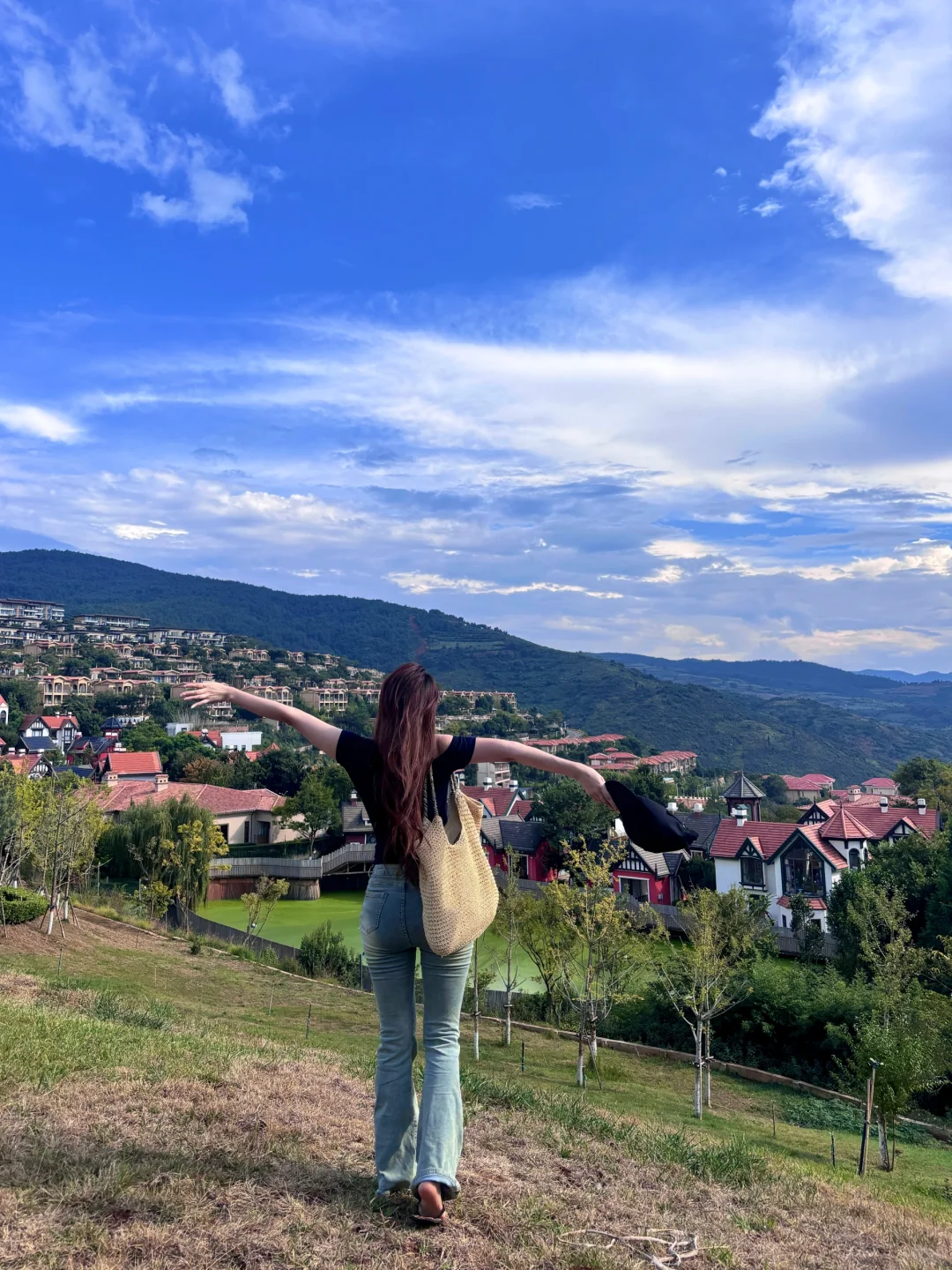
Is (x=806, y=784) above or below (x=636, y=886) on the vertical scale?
above

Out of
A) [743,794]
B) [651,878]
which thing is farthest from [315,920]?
[743,794]

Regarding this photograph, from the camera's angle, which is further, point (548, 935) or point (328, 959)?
point (328, 959)

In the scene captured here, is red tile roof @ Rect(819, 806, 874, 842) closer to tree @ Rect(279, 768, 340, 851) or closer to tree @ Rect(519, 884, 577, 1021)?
tree @ Rect(519, 884, 577, 1021)

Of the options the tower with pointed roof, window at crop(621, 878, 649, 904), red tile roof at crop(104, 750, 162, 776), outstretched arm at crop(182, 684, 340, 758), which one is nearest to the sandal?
outstretched arm at crop(182, 684, 340, 758)

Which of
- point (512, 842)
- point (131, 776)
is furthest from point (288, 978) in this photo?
point (131, 776)

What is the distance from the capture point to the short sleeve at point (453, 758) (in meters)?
Answer: 3.12

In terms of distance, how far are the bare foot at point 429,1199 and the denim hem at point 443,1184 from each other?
0.01 metres

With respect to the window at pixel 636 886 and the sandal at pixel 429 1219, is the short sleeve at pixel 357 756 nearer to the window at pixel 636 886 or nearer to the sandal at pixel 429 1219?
the sandal at pixel 429 1219

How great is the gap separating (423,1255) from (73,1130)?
5.82 ft

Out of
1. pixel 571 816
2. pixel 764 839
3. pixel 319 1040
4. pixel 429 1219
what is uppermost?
pixel 429 1219

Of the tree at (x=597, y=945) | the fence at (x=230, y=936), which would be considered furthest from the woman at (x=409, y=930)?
the fence at (x=230, y=936)

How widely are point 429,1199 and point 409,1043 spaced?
0.50 metres

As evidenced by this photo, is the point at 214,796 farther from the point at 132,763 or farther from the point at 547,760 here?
the point at 547,760

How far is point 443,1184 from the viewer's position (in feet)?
9.76
